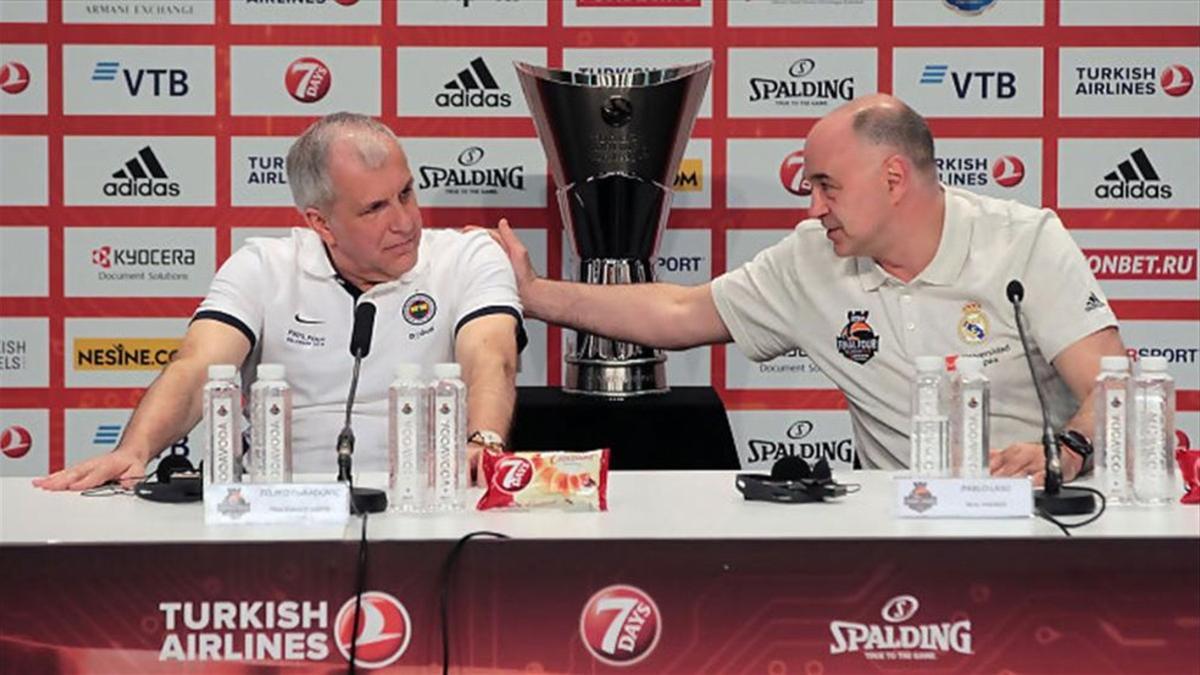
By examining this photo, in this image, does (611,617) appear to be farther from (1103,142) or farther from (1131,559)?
(1103,142)

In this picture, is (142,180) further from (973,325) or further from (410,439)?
(410,439)

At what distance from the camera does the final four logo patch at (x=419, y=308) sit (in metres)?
3.33

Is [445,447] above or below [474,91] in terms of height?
below

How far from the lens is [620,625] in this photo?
2020mm

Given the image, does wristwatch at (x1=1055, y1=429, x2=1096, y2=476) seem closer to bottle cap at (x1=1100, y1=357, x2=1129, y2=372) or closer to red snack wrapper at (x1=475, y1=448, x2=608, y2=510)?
bottle cap at (x1=1100, y1=357, x2=1129, y2=372)

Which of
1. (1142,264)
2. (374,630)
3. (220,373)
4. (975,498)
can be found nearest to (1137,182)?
(1142,264)

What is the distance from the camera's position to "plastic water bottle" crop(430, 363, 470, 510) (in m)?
2.25

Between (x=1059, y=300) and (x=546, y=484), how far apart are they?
126 cm

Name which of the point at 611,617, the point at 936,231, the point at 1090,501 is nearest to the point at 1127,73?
the point at 936,231

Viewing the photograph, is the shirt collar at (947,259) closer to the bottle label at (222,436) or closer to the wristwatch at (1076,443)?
the wristwatch at (1076,443)

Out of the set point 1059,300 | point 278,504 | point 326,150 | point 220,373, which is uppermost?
point 326,150

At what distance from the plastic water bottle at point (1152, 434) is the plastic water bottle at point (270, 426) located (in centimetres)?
113

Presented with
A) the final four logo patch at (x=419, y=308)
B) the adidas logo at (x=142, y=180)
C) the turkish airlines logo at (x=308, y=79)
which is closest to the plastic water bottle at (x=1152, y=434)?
the final four logo patch at (x=419, y=308)

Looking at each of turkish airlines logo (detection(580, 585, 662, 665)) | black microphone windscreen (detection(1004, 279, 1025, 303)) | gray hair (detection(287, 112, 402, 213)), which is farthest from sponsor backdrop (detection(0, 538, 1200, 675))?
gray hair (detection(287, 112, 402, 213))
